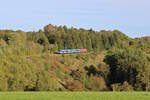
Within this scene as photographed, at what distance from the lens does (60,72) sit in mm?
104125

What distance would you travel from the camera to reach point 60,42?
159 m

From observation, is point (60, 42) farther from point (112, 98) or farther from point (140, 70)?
point (112, 98)

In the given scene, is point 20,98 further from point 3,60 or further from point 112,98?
point 3,60

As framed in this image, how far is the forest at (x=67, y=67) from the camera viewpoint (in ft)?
231

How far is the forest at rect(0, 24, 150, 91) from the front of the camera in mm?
70438

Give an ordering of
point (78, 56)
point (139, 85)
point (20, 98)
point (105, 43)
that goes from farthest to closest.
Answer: point (105, 43)
point (78, 56)
point (139, 85)
point (20, 98)

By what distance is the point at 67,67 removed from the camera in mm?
114750

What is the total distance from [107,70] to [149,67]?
12723 mm

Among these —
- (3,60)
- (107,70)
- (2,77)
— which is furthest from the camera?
(107,70)

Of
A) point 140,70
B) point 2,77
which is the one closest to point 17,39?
point 140,70

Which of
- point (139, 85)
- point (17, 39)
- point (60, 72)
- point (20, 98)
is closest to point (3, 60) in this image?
point (139, 85)

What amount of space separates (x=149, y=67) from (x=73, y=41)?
267ft

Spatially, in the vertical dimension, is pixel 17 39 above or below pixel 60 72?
above

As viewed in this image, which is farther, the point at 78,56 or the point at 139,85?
the point at 78,56
